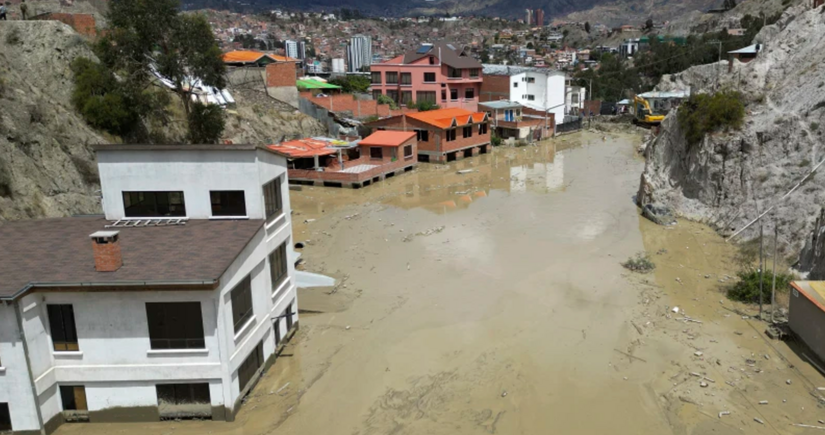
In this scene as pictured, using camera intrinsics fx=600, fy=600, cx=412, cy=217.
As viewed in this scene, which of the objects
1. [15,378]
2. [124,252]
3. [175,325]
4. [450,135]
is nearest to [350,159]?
[450,135]

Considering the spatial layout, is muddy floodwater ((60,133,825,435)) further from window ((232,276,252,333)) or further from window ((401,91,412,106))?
window ((401,91,412,106))

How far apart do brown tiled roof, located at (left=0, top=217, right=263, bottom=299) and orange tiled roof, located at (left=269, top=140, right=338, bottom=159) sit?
1010 inches

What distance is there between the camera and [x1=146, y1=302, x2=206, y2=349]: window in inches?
517

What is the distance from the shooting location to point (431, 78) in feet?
206

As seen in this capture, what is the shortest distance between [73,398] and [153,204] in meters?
5.18

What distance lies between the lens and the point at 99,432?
44.2 ft

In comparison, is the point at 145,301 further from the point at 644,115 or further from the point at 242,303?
the point at 644,115

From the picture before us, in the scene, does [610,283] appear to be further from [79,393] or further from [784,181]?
[79,393]

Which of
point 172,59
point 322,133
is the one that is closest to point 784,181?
point 172,59

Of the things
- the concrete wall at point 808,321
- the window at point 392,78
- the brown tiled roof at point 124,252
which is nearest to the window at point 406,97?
the window at point 392,78

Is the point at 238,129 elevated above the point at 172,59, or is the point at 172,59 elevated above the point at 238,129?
the point at 172,59

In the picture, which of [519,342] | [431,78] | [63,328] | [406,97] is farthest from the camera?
[406,97]

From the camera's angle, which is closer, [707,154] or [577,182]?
[707,154]

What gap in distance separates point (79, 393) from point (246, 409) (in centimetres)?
371
